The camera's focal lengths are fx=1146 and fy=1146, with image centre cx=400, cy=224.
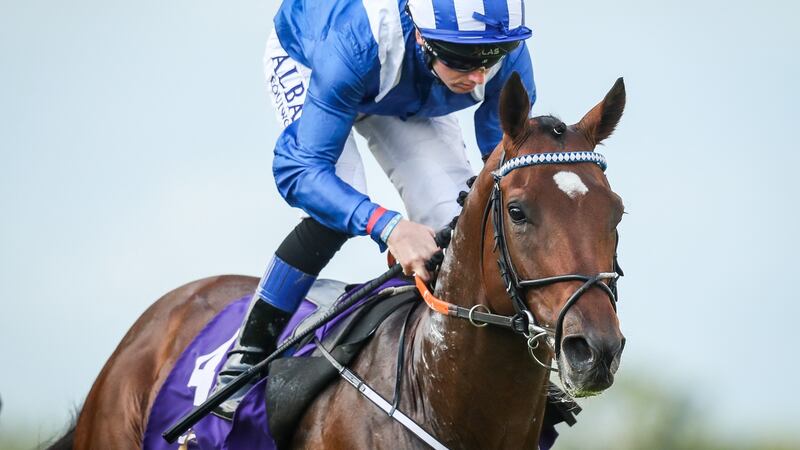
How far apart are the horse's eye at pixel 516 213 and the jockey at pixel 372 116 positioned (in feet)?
1.68

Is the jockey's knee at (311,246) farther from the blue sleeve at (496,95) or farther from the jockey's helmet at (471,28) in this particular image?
the jockey's helmet at (471,28)

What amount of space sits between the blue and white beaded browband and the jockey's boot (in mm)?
1257

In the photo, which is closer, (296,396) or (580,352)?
(580,352)

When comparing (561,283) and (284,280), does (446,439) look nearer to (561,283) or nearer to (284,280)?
(561,283)

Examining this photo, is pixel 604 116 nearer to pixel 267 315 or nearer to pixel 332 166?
pixel 332 166

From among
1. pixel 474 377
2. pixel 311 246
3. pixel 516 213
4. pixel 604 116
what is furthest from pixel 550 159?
pixel 311 246

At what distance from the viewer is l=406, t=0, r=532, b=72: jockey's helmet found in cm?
376

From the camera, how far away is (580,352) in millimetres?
2898

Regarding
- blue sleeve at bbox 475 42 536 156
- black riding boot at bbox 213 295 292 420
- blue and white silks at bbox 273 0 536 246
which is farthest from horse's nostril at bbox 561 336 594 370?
black riding boot at bbox 213 295 292 420

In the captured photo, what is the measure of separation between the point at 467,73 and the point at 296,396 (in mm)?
1241

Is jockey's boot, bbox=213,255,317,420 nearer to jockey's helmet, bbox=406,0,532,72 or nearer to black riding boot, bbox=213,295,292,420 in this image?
black riding boot, bbox=213,295,292,420

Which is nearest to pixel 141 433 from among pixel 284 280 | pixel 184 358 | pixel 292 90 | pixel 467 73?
pixel 184 358

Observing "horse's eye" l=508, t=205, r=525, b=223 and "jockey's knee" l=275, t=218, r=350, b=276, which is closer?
"horse's eye" l=508, t=205, r=525, b=223

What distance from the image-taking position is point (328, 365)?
386 centimetres
